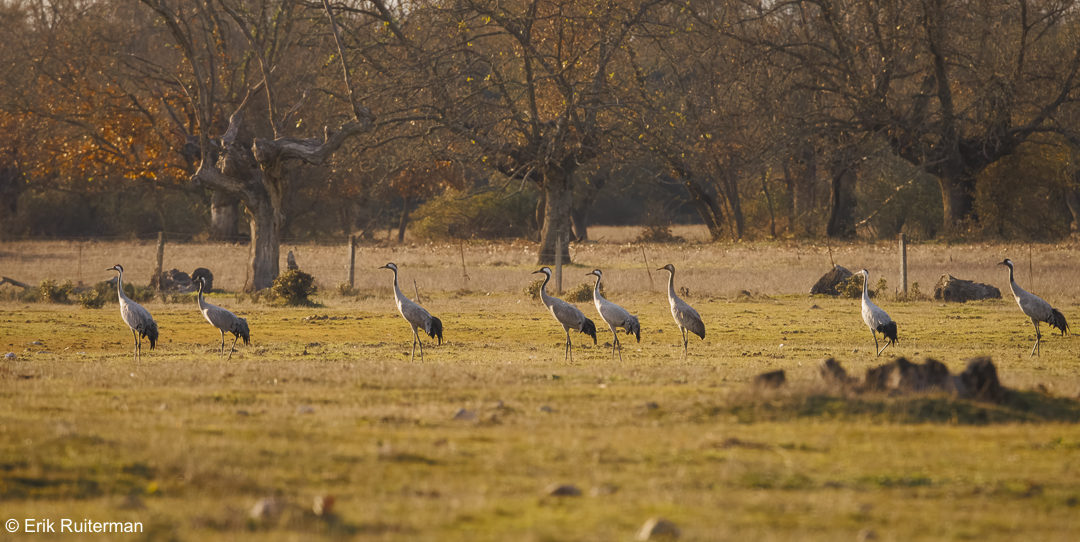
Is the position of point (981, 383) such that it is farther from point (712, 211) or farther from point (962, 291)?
point (712, 211)

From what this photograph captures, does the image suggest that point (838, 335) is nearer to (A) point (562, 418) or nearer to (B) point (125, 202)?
(A) point (562, 418)

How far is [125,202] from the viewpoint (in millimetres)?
63750

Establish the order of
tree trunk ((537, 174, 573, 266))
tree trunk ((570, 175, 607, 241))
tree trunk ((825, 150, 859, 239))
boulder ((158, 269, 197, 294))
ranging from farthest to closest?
tree trunk ((570, 175, 607, 241)) < tree trunk ((825, 150, 859, 239)) < tree trunk ((537, 174, 573, 266)) < boulder ((158, 269, 197, 294))

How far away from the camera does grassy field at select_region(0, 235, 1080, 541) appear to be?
24.3 feet

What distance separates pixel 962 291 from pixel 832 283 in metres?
3.54

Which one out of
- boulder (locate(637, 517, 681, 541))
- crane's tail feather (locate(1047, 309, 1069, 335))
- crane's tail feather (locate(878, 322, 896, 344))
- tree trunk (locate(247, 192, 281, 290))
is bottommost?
boulder (locate(637, 517, 681, 541))

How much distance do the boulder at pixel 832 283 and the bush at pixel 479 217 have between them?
2943cm

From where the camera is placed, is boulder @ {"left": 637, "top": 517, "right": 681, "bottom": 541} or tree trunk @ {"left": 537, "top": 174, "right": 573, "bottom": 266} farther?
tree trunk @ {"left": 537, "top": 174, "right": 573, "bottom": 266}

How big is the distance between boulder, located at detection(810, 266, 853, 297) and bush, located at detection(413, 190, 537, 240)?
2943 centimetres

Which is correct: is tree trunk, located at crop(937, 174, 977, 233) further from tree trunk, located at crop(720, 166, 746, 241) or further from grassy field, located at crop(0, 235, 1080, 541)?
grassy field, located at crop(0, 235, 1080, 541)

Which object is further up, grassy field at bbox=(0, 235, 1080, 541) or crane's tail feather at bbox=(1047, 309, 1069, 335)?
crane's tail feather at bbox=(1047, 309, 1069, 335)

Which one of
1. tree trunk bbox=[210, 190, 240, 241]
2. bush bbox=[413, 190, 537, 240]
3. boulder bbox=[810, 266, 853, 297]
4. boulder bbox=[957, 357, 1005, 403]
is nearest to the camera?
boulder bbox=[957, 357, 1005, 403]

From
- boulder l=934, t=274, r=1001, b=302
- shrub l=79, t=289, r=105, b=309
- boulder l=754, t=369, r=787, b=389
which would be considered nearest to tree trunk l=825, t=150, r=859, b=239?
boulder l=934, t=274, r=1001, b=302

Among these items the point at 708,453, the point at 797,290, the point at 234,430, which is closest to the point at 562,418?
the point at 708,453
